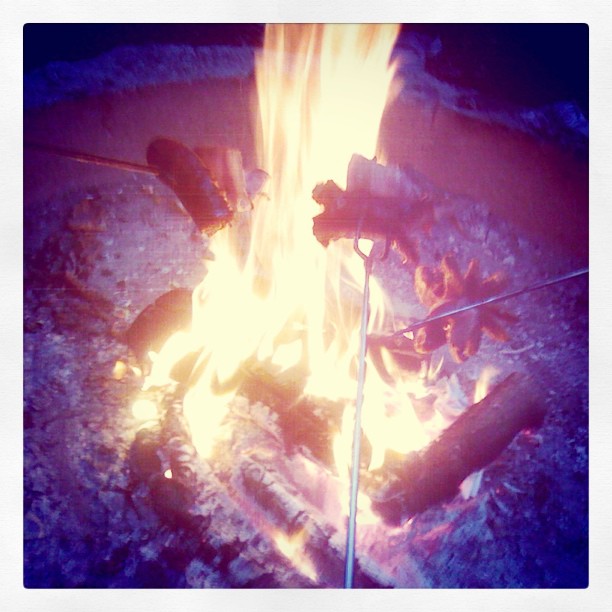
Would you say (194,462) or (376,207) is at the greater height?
(376,207)

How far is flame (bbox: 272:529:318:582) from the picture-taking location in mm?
1090

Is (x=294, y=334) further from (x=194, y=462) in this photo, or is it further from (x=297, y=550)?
(x=297, y=550)

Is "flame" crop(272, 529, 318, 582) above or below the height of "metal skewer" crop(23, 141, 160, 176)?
below

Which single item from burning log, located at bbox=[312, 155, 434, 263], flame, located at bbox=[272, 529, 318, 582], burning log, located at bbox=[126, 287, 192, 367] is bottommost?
flame, located at bbox=[272, 529, 318, 582]

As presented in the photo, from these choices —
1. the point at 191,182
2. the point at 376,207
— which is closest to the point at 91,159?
the point at 191,182

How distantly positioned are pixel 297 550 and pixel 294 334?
575 mm

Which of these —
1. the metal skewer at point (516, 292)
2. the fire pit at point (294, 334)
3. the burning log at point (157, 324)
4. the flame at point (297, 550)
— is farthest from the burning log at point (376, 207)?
the flame at point (297, 550)

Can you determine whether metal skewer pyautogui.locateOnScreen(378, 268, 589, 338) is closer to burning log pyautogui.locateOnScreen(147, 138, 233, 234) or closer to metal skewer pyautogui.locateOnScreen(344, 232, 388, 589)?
metal skewer pyautogui.locateOnScreen(344, 232, 388, 589)

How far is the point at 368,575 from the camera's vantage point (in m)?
1.09

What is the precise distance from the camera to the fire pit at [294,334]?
108cm

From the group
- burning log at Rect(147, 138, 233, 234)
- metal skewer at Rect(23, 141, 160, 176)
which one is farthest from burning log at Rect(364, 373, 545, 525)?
metal skewer at Rect(23, 141, 160, 176)

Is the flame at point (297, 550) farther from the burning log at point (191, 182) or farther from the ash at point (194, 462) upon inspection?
the burning log at point (191, 182)

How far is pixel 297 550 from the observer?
3.59 feet
